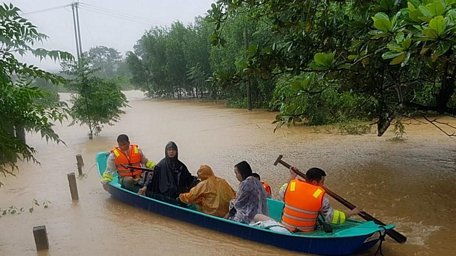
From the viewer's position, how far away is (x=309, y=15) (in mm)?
6359

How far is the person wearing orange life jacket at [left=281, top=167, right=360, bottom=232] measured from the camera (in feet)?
17.1

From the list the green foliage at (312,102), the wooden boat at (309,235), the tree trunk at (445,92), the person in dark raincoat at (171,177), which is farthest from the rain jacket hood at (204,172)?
the tree trunk at (445,92)

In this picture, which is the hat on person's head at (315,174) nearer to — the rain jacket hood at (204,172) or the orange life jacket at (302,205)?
the orange life jacket at (302,205)

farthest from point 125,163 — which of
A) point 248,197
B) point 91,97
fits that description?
point 91,97

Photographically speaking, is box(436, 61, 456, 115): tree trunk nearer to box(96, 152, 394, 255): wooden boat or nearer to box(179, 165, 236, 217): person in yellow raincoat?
box(96, 152, 394, 255): wooden boat

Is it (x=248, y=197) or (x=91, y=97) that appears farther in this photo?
(x=91, y=97)

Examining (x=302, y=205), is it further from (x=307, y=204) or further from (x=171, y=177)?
(x=171, y=177)

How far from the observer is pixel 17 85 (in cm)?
451

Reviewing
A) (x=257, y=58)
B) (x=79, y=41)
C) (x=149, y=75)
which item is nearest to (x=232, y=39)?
(x=79, y=41)

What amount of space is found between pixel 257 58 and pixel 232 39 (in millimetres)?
19967

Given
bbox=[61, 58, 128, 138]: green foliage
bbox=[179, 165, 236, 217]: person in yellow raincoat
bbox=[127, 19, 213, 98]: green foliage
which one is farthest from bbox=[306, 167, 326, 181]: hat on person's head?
bbox=[127, 19, 213, 98]: green foliage

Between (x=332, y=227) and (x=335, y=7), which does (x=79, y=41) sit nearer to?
(x=335, y=7)

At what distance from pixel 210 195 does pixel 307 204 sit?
5.06 ft

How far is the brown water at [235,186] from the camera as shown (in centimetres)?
618
